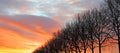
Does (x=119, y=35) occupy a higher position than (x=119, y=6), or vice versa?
(x=119, y=6)

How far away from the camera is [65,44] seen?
81688 mm

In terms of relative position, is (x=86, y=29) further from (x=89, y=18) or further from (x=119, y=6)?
(x=119, y=6)

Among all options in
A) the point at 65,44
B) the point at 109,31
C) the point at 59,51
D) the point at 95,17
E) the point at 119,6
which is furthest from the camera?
the point at 59,51

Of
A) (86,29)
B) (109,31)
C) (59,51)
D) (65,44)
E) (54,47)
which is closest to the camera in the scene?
(109,31)

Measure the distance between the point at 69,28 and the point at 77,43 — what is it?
4504mm

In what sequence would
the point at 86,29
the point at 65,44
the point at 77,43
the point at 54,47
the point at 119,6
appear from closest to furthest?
the point at 119,6 < the point at 86,29 < the point at 77,43 < the point at 65,44 < the point at 54,47

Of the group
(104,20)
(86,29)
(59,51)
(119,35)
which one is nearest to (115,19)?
(119,35)

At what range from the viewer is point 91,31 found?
56844mm

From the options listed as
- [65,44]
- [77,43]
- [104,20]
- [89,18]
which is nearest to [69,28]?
[77,43]

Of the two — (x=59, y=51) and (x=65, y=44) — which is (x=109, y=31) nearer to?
(x=65, y=44)

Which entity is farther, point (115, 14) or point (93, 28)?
point (93, 28)

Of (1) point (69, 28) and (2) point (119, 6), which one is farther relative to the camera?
(1) point (69, 28)

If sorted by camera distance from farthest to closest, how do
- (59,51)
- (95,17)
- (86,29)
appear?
(59,51)
(86,29)
(95,17)

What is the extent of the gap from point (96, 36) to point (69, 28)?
56.2 feet
